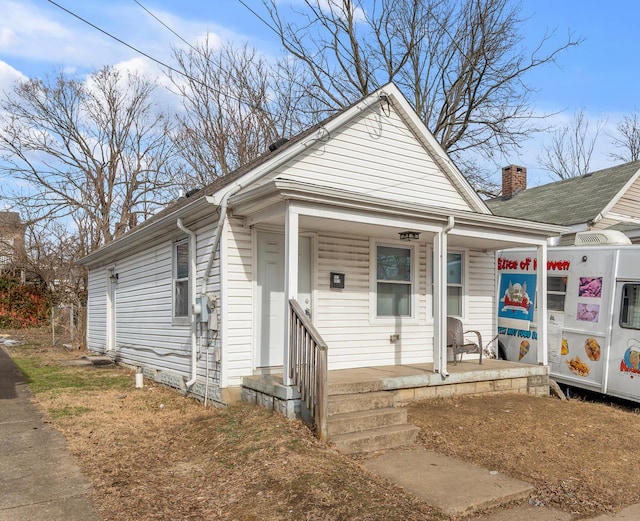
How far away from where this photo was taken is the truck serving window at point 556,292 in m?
9.27

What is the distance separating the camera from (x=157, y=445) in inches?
231

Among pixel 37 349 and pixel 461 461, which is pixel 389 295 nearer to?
pixel 461 461

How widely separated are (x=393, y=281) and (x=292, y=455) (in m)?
4.62

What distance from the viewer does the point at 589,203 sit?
1380 centimetres

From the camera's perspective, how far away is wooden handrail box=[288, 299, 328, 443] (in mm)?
5445

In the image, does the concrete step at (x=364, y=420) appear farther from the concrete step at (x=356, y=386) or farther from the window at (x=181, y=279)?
the window at (x=181, y=279)

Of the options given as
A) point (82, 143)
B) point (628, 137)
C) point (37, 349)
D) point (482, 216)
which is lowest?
point (37, 349)

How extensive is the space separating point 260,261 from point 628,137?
101 ft

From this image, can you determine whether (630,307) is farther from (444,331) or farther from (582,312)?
(444,331)

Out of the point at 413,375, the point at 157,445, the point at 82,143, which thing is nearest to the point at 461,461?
the point at 413,375

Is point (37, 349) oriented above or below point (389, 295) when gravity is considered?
below

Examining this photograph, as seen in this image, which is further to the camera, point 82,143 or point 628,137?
point 628,137

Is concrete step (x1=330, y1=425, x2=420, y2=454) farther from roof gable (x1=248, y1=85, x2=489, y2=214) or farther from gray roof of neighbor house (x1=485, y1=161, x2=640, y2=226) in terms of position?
gray roof of neighbor house (x1=485, y1=161, x2=640, y2=226)

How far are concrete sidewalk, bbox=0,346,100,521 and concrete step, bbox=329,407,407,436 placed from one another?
8.22 feet
